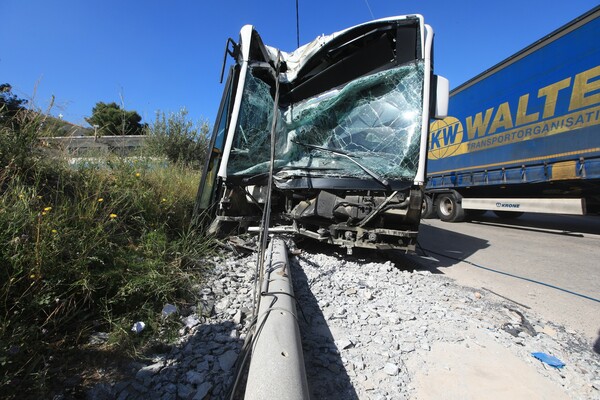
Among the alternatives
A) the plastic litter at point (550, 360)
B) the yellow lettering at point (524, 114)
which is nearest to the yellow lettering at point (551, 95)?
the yellow lettering at point (524, 114)

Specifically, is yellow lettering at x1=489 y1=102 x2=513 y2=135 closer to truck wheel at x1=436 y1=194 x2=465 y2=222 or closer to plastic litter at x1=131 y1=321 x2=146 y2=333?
truck wheel at x1=436 y1=194 x2=465 y2=222

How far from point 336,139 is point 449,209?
26.7 ft

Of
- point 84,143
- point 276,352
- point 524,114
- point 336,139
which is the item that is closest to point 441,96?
point 336,139

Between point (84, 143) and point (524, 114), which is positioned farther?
point (524, 114)

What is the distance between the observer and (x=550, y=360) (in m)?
1.94

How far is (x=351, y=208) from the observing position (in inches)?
140

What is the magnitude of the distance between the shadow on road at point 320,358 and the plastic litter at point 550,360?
1.36m

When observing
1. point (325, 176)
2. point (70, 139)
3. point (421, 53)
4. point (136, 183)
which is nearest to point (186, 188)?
point (136, 183)

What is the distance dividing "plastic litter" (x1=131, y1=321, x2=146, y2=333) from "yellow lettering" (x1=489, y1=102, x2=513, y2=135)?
30.4ft

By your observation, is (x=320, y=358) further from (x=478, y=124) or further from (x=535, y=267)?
(x=478, y=124)

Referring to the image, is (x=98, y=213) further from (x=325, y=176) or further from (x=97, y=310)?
(x=325, y=176)

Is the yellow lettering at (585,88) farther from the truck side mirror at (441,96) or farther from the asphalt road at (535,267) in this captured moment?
the truck side mirror at (441,96)

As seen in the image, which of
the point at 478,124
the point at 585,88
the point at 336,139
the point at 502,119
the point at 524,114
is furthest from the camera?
the point at 478,124

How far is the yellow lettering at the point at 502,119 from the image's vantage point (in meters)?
7.75
